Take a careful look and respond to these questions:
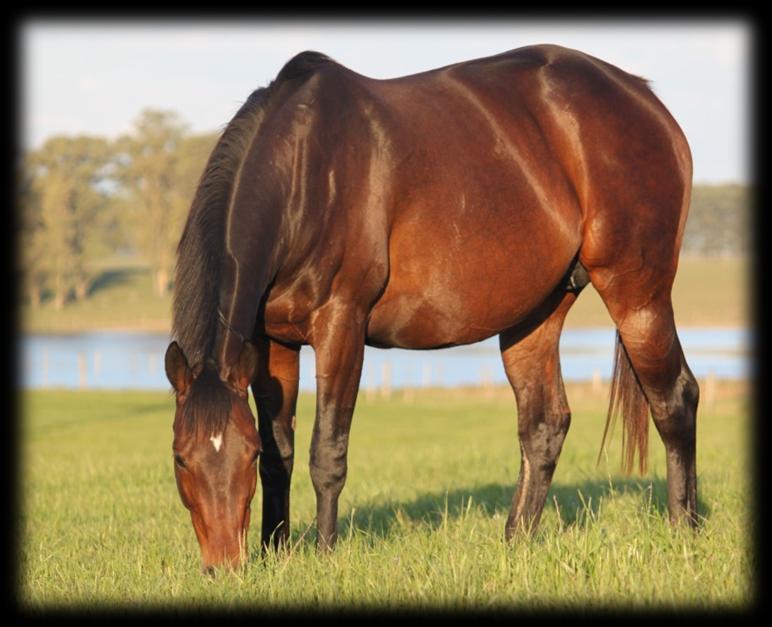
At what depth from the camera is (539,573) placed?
511 cm

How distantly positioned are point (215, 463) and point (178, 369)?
1.68ft

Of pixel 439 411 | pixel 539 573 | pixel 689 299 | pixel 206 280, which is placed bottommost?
pixel 689 299

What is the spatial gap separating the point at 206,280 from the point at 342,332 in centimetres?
91

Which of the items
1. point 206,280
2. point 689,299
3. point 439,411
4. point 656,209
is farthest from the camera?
point 689,299

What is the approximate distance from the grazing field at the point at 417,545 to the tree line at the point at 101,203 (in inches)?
2815

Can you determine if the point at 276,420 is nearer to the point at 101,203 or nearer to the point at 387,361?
the point at 387,361

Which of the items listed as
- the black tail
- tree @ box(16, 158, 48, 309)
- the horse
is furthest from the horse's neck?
tree @ box(16, 158, 48, 309)

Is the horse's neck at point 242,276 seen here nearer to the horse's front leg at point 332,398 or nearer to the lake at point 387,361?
the horse's front leg at point 332,398

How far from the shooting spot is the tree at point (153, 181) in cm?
8662

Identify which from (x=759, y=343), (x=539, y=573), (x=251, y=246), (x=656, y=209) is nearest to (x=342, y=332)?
(x=251, y=246)

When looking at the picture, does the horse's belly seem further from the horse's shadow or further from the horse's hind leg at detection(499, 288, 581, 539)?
the horse's shadow

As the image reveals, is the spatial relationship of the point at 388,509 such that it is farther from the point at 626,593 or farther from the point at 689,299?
the point at 689,299

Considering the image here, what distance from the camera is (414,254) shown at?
6.21 meters

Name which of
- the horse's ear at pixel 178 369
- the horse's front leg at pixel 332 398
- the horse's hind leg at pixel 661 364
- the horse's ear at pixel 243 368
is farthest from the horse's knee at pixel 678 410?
the horse's ear at pixel 178 369
